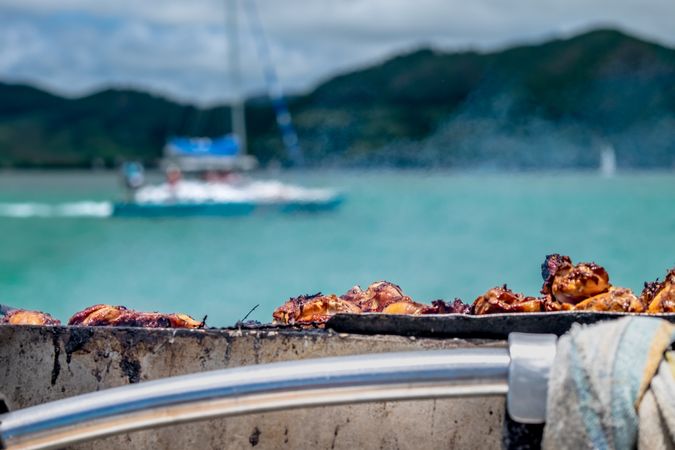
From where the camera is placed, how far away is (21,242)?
1962 inches

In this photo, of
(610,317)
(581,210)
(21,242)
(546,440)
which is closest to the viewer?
(546,440)

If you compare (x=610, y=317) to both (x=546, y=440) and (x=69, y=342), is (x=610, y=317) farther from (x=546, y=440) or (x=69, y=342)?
(x=69, y=342)

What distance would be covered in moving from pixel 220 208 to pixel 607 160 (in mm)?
138194

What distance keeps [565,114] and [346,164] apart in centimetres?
4036

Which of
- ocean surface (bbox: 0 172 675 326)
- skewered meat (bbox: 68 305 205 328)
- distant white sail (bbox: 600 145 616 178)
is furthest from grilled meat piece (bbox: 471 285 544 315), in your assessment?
distant white sail (bbox: 600 145 616 178)

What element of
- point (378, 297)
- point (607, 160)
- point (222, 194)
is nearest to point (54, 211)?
Answer: point (222, 194)

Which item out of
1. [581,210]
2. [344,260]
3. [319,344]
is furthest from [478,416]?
[581,210]

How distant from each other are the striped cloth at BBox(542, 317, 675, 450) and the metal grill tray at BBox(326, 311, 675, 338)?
1.54ft

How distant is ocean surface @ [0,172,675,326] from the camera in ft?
97.9

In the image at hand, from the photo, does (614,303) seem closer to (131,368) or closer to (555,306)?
(555,306)

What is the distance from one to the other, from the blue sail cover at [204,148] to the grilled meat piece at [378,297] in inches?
2099

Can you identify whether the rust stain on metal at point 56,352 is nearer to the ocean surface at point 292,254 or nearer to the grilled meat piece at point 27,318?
the grilled meat piece at point 27,318

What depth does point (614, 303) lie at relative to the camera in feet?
8.21

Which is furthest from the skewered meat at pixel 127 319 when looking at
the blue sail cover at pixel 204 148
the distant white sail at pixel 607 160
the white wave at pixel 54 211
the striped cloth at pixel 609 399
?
the distant white sail at pixel 607 160
